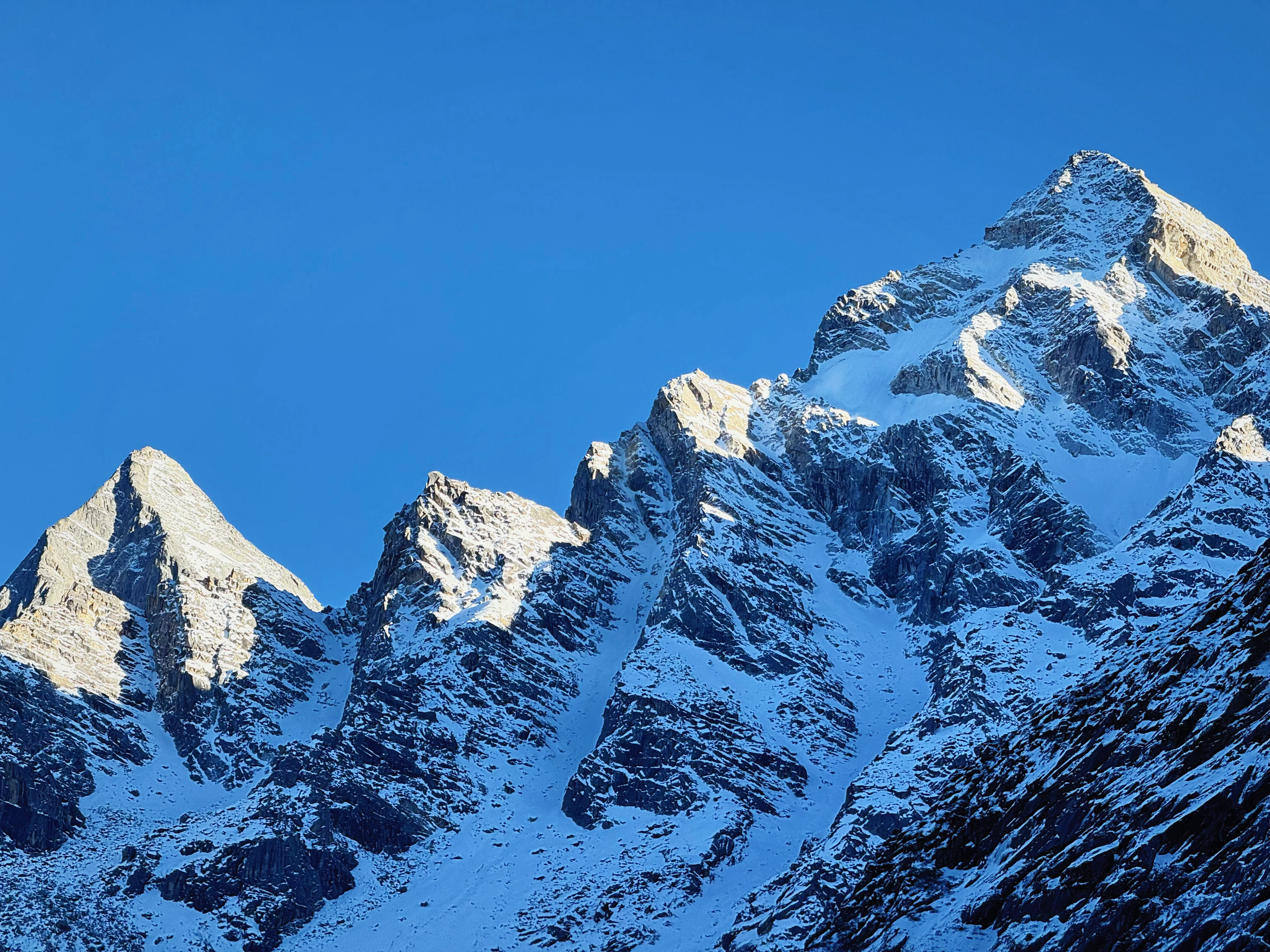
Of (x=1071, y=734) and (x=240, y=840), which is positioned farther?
(x=240, y=840)

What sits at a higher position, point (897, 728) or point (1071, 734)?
point (897, 728)

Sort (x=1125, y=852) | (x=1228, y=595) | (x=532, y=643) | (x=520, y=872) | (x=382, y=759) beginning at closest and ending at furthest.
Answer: (x=1125, y=852), (x=1228, y=595), (x=520, y=872), (x=382, y=759), (x=532, y=643)

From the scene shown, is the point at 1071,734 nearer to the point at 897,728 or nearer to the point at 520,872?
the point at 520,872

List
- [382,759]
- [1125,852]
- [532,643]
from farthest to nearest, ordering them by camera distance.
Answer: [532,643]
[382,759]
[1125,852]

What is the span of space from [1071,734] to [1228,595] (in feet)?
23.8

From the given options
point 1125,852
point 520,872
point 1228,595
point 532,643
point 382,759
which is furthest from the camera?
point 532,643

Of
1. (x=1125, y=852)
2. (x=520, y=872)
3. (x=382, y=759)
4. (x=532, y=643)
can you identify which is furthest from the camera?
(x=532, y=643)

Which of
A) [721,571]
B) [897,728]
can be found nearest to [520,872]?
[897,728]

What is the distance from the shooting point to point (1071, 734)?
57000 millimetres

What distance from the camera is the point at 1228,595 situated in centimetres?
5478

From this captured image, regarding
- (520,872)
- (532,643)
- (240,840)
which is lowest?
(520,872)

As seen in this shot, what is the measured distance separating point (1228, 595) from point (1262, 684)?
9319 mm

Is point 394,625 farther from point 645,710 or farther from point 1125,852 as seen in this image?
point 1125,852

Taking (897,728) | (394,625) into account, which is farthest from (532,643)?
(897,728)
